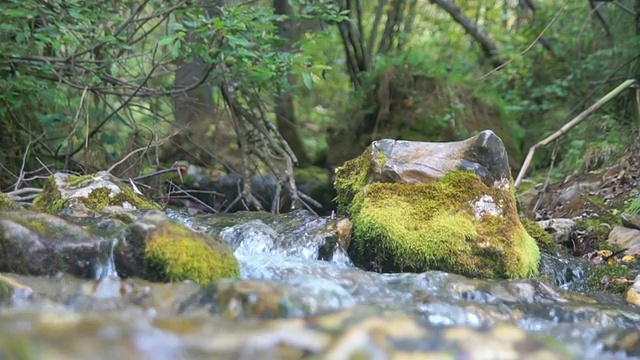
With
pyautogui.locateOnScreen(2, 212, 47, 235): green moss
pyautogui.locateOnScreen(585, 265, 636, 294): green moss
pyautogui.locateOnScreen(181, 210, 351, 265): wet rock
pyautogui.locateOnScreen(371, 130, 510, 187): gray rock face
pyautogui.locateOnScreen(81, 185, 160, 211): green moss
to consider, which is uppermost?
pyautogui.locateOnScreen(371, 130, 510, 187): gray rock face

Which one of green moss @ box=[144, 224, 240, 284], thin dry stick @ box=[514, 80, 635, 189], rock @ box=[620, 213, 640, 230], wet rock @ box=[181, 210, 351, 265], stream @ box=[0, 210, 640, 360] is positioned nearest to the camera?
stream @ box=[0, 210, 640, 360]

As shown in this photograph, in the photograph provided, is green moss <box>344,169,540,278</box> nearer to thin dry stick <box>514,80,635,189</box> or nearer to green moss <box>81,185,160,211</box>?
green moss <box>81,185,160,211</box>

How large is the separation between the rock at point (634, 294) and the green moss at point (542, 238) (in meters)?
0.73

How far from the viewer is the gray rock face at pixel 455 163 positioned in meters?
3.93

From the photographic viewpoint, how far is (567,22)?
964cm

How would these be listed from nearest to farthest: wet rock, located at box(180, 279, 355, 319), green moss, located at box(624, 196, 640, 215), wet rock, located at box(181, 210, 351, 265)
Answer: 1. wet rock, located at box(180, 279, 355, 319)
2. wet rock, located at box(181, 210, 351, 265)
3. green moss, located at box(624, 196, 640, 215)

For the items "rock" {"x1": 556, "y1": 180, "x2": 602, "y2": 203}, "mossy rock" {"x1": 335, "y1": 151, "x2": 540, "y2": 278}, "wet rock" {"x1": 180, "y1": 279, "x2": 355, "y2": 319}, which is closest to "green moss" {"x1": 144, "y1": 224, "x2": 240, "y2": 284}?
"wet rock" {"x1": 180, "y1": 279, "x2": 355, "y2": 319}

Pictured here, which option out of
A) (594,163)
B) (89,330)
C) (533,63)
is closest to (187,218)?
(89,330)

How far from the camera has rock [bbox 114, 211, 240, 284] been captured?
277cm

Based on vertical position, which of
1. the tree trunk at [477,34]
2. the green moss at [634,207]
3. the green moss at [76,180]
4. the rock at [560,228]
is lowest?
the rock at [560,228]

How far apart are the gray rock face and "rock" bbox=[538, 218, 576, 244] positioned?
97 centimetres

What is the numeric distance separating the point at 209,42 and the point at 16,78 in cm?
166

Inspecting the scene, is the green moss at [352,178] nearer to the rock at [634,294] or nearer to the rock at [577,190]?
the rock at [634,294]

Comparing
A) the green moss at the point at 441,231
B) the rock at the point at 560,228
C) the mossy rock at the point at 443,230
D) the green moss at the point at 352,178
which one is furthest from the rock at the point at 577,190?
the green moss at the point at 352,178
